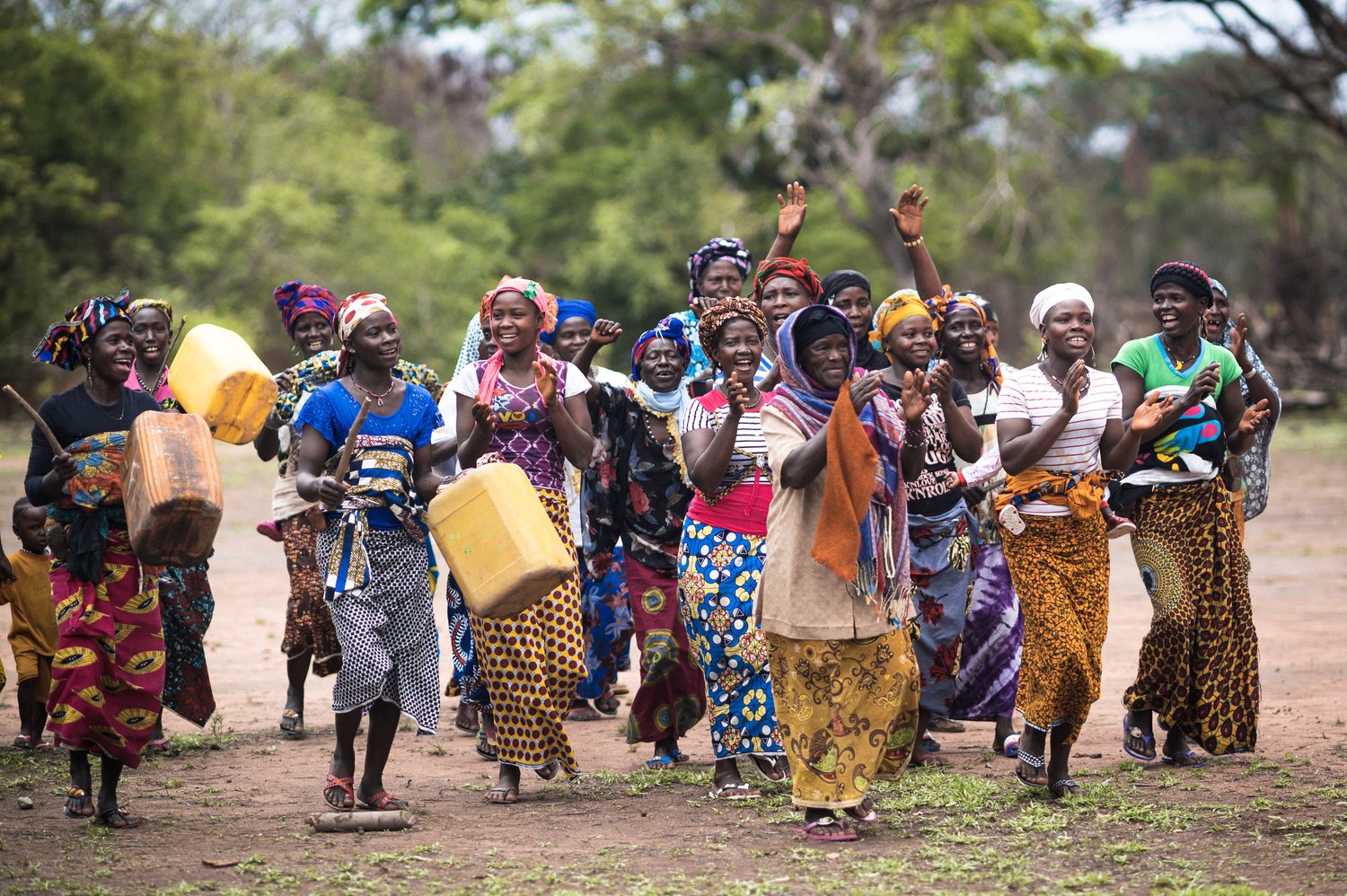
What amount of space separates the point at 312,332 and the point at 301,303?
0.55ft

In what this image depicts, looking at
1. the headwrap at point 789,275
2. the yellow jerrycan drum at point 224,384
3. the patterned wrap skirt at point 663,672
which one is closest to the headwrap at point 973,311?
the headwrap at point 789,275

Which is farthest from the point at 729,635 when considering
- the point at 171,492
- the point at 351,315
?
the point at 171,492

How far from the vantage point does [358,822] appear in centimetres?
559

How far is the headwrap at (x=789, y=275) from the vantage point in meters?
6.71

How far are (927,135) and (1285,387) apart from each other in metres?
10.2

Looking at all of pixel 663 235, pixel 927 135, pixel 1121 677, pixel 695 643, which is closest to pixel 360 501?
pixel 695 643

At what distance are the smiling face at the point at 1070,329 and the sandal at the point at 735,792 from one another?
219 centimetres

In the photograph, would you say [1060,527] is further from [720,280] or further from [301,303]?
[301,303]

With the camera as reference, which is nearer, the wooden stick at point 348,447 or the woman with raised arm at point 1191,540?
the wooden stick at point 348,447

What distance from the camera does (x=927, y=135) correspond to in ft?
115

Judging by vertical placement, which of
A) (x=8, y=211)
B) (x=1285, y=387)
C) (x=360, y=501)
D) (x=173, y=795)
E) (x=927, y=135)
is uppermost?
(x=927, y=135)

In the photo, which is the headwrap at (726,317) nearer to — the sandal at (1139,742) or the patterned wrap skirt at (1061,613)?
the patterned wrap skirt at (1061,613)

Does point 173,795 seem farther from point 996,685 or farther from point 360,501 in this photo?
point 996,685

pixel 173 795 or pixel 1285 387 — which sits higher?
pixel 1285 387
